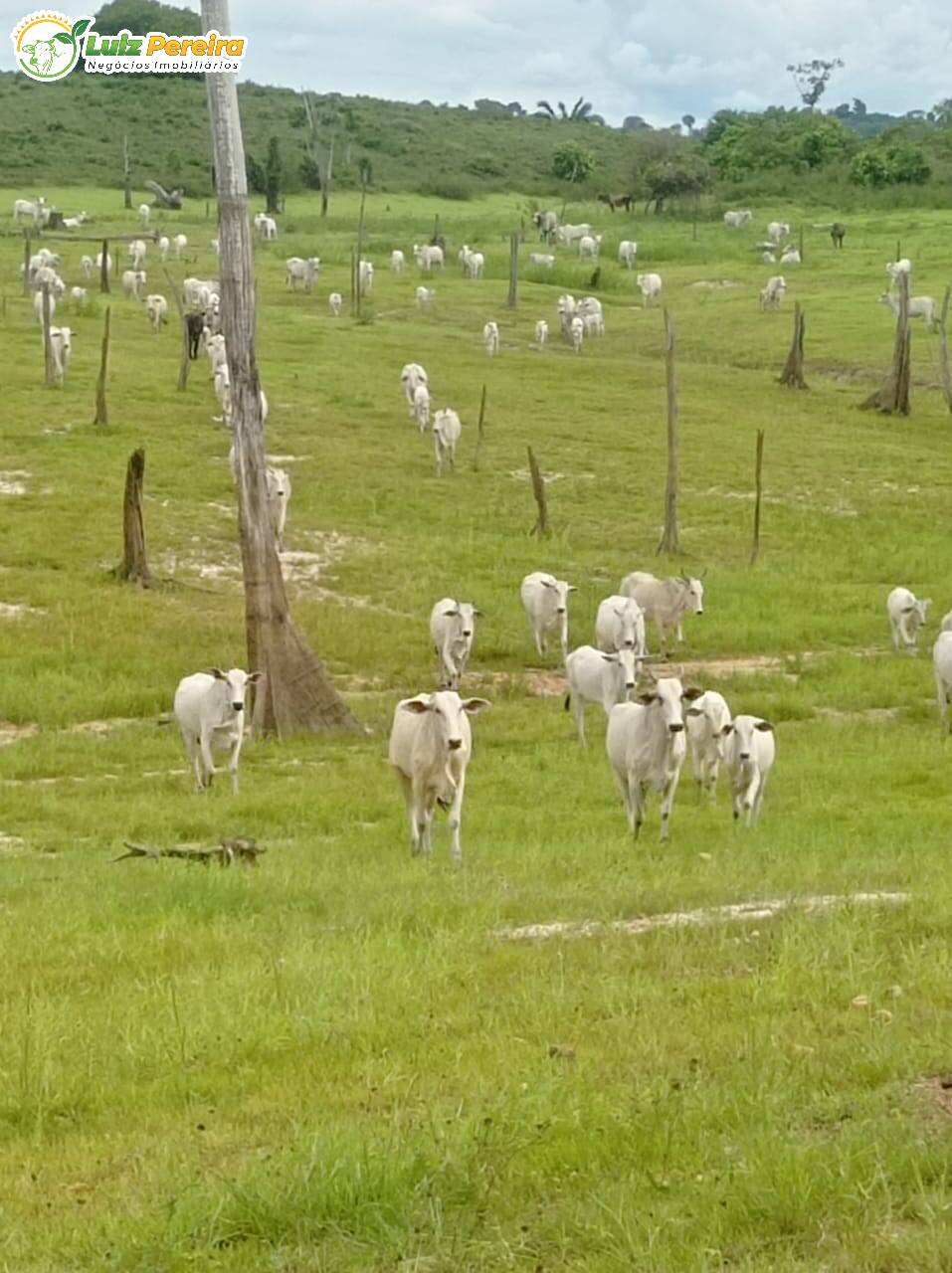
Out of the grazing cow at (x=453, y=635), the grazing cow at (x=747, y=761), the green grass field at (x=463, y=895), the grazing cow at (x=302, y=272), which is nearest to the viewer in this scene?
the green grass field at (x=463, y=895)

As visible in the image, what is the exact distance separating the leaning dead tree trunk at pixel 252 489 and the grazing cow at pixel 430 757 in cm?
598

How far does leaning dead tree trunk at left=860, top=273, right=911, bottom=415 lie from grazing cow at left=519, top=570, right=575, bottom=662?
2337 cm

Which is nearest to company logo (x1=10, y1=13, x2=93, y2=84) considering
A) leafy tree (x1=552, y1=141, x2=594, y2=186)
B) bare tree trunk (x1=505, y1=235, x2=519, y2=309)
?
bare tree trunk (x1=505, y1=235, x2=519, y2=309)

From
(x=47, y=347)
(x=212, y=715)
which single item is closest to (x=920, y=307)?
(x=47, y=347)

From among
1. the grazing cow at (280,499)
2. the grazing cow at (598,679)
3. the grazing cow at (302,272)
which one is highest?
the grazing cow at (302,272)

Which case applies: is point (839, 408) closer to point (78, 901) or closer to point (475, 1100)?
point (78, 901)

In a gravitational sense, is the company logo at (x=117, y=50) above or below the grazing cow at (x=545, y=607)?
above

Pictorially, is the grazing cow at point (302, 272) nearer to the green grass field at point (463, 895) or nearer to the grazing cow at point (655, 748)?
the green grass field at point (463, 895)

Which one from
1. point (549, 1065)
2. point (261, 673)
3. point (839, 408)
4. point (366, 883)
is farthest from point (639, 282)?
point (549, 1065)

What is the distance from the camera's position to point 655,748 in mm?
15195

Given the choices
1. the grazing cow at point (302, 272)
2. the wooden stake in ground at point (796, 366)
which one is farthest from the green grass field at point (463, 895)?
the grazing cow at point (302, 272)

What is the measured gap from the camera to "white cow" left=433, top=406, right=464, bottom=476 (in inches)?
1407

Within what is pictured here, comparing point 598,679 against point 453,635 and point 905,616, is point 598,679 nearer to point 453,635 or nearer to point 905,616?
point 453,635

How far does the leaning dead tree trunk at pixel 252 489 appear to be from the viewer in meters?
20.3
